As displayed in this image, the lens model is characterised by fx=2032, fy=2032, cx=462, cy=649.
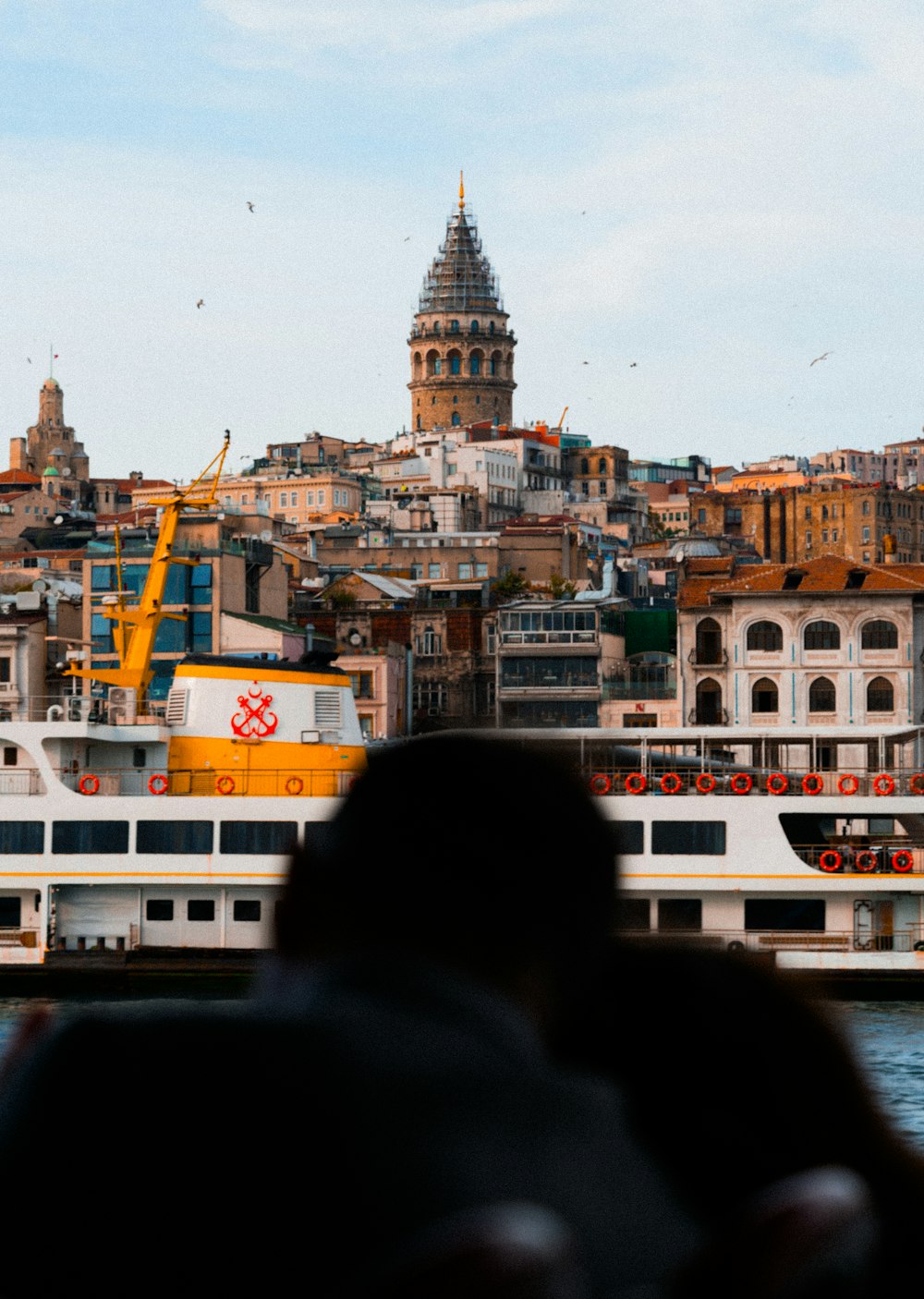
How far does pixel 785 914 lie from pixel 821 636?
2636cm

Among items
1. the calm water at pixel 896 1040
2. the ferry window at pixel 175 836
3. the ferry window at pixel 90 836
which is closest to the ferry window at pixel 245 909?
the ferry window at pixel 175 836

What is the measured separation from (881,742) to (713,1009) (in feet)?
102

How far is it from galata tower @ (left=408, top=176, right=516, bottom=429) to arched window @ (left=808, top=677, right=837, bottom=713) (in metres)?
104

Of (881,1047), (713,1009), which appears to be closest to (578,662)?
(881,1047)

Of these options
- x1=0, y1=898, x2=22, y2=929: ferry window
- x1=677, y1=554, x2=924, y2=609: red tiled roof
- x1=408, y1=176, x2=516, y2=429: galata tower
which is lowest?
x1=0, y1=898, x2=22, y2=929: ferry window

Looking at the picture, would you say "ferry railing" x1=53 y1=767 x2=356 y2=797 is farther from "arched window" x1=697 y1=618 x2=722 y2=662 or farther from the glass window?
"arched window" x1=697 y1=618 x2=722 y2=662

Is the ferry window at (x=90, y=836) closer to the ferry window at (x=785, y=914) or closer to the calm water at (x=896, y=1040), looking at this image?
the calm water at (x=896, y=1040)

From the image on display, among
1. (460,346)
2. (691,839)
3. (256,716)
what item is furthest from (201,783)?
(460,346)

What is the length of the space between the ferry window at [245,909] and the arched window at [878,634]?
95.1 ft

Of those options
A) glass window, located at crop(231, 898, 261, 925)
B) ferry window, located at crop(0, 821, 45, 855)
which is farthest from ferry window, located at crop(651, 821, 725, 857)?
ferry window, located at crop(0, 821, 45, 855)

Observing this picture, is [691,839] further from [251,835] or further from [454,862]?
[454,862]

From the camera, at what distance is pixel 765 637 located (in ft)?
182

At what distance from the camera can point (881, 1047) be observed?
23516mm

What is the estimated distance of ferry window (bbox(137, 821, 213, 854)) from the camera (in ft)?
97.0
